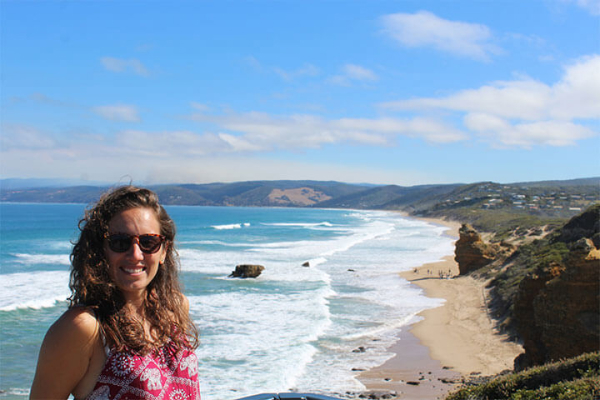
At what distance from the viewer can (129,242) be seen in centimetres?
207

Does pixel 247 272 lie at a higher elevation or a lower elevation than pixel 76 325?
lower

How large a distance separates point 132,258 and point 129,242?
7cm

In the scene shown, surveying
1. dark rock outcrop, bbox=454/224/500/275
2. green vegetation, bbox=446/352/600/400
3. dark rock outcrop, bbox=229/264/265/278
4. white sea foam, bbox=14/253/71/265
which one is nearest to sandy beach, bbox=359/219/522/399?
green vegetation, bbox=446/352/600/400

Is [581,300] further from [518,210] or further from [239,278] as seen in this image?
[518,210]

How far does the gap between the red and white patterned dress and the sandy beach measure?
359 inches

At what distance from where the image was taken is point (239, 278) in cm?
2628

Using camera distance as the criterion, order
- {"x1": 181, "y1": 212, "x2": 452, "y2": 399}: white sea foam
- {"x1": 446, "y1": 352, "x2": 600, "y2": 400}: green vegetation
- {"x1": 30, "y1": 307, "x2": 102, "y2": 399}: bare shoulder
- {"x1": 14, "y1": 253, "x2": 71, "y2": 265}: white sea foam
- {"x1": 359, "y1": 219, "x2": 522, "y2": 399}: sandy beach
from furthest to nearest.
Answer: {"x1": 14, "y1": 253, "x2": 71, "y2": 265}: white sea foam → {"x1": 181, "y1": 212, "x2": 452, "y2": 399}: white sea foam → {"x1": 359, "y1": 219, "x2": 522, "y2": 399}: sandy beach → {"x1": 446, "y1": 352, "x2": 600, "y2": 400}: green vegetation → {"x1": 30, "y1": 307, "x2": 102, "y2": 399}: bare shoulder

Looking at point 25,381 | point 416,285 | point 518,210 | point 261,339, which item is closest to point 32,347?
point 25,381

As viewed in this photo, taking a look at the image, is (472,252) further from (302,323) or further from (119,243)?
(119,243)

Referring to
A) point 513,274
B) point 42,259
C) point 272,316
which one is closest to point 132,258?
point 272,316

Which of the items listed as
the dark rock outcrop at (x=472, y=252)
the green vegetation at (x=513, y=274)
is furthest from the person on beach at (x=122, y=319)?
the dark rock outcrop at (x=472, y=252)

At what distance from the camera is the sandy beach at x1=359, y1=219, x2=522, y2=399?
11.0 metres

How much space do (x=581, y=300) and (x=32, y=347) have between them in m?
14.1

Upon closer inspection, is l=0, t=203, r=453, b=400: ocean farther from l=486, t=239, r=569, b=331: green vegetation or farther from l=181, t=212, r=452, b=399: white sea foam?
l=486, t=239, r=569, b=331: green vegetation
